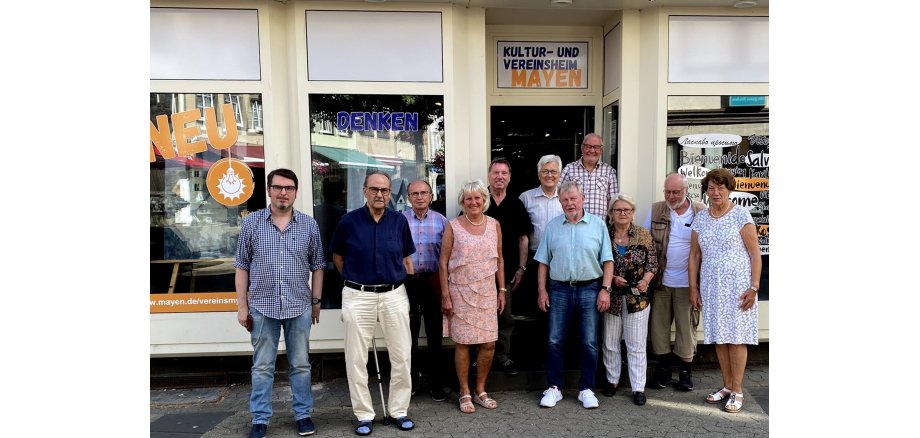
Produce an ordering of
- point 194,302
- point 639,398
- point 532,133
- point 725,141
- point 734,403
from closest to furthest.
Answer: point 734,403, point 639,398, point 194,302, point 725,141, point 532,133

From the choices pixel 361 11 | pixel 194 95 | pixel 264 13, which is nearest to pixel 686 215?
pixel 361 11

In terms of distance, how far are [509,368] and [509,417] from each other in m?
0.57

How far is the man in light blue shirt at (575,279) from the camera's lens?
3.89 metres

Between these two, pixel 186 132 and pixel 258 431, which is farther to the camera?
pixel 186 132

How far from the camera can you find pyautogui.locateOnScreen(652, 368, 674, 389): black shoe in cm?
444

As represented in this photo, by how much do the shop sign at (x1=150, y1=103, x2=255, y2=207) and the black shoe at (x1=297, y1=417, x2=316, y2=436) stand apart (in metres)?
2.03

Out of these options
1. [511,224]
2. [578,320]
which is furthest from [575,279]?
[511,224]

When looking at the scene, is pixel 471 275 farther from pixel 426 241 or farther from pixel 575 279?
pixel 575 279

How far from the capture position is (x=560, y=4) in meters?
4.85

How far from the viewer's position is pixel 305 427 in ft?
12.1

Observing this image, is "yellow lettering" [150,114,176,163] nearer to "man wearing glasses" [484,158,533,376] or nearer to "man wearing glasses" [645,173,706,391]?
"man wearing glasses" [484,158,533,376]

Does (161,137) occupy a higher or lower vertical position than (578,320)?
higher

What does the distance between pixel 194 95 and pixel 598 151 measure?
3573 millimetres

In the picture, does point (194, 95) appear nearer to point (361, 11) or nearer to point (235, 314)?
point (361, 11)
